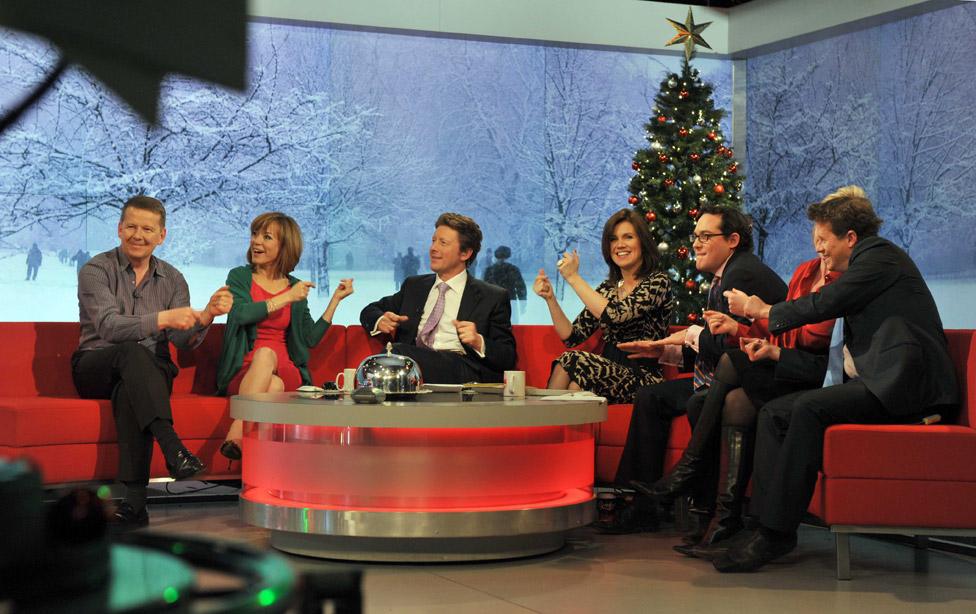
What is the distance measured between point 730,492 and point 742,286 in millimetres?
839

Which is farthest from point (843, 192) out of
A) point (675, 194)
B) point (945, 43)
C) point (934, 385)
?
point (945, 43)

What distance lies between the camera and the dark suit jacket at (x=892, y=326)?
3635mm

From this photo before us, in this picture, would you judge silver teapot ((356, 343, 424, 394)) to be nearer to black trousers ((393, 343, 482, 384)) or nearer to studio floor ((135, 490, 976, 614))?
studio floor ((135, 490, 976, 614))

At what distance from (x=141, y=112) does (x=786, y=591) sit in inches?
115

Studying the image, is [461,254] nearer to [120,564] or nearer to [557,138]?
[557,138]

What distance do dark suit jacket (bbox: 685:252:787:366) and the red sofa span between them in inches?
13.9

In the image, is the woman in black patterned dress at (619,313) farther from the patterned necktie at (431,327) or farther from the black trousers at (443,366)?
the patterned necktie at (431,327)

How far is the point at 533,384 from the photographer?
5.51 metres

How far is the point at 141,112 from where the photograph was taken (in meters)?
1.06

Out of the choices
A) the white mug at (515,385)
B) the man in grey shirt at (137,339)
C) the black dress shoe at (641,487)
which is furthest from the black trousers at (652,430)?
the man in grey shirt at (137,339)

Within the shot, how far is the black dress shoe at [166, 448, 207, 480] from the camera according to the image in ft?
14.0

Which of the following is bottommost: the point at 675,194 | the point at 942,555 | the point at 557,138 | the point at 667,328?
the point at 942,555

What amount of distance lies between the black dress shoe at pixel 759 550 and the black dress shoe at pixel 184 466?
6.56ft

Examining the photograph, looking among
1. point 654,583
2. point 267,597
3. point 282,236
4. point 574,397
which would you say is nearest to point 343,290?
point 282,236
